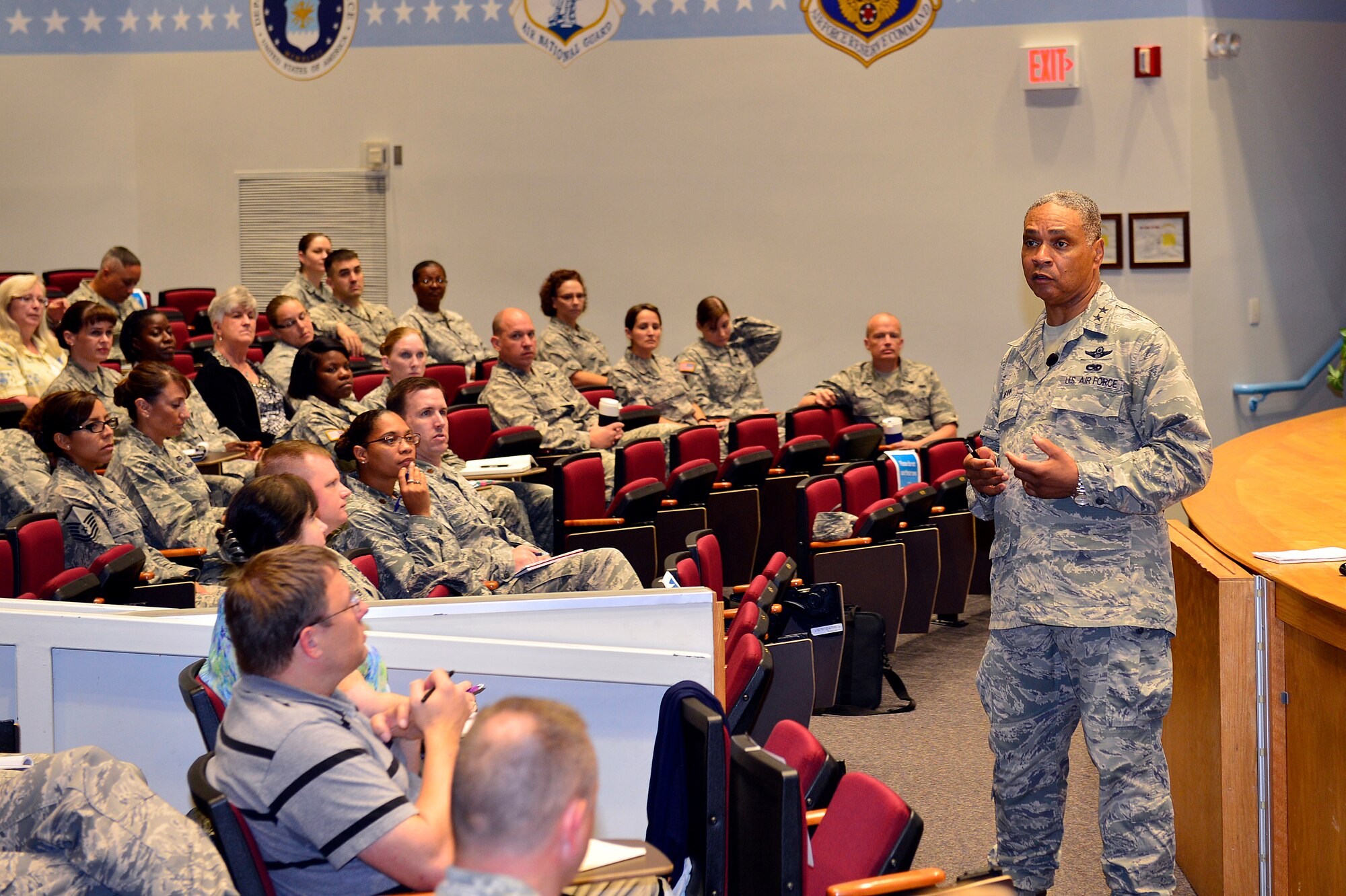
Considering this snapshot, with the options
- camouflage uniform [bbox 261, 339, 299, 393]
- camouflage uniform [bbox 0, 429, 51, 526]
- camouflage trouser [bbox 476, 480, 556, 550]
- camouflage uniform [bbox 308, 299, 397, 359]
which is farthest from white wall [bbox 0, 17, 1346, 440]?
camouflage uniform [bbox 0, 429, 51, 526]

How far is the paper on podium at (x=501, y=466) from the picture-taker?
4586 mm

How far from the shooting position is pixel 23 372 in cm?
602

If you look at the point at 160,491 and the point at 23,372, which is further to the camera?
the point at 23,372

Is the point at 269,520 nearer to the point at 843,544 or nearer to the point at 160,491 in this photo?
the point at 160,491

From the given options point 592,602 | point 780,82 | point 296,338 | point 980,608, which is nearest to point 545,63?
point 780,82

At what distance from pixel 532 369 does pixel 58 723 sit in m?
A: 3.81

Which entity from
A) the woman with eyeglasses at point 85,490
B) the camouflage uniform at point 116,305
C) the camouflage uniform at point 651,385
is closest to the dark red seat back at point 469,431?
the camouflage uniform at point 651,385

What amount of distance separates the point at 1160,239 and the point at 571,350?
12.3ft

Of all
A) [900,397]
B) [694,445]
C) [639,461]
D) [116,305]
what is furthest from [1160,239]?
[116,305]

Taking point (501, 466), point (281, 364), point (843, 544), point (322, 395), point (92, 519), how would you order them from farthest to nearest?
point (281, 364) < point (322, 395) < point (501, 466) < point (843, 544) < point (92, 519)

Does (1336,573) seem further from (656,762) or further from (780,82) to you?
(780,82)

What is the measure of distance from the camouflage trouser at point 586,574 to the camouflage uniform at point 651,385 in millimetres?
3399

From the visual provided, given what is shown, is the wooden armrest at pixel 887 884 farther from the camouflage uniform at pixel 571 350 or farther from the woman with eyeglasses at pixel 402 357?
the camouflage uniform at pixel 571 350

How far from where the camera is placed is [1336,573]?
2457mm
